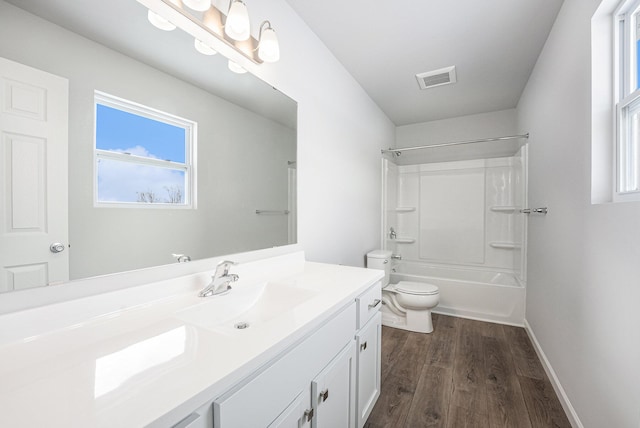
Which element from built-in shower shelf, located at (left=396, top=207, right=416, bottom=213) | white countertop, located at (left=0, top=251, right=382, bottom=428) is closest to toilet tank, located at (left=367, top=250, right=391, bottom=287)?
built-in shower shelf, located at (left=396, top=207, right=416, bottom=213)

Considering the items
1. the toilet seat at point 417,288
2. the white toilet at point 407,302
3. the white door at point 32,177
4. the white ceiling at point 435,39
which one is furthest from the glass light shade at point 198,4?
the toilet seat at point 417,288

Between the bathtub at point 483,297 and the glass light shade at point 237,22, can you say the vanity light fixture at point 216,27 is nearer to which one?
the glass light shade at point 237,22

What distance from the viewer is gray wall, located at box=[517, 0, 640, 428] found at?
3.38 ft

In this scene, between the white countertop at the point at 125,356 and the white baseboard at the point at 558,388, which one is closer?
the white countertop at the point at 125,356

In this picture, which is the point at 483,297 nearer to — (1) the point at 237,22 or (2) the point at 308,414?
(2) the point at 308,414

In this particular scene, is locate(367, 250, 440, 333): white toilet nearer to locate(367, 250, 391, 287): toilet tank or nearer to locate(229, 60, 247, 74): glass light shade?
locate(367, 250, 391, 287): toilet tank

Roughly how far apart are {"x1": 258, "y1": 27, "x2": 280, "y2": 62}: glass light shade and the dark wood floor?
6.64 feet

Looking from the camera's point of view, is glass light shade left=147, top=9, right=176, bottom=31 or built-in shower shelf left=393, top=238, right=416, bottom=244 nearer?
glass light shade left=147, top=9, right=176, bottom=31

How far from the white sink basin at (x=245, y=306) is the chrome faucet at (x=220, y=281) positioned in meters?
0.03

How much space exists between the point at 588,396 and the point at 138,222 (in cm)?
212

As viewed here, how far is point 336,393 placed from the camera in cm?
109

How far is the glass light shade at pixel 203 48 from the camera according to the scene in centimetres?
118

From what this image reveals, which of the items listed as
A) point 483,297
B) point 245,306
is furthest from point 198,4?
point 483,297

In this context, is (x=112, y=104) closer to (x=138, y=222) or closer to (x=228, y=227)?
(x=138, y=222)
